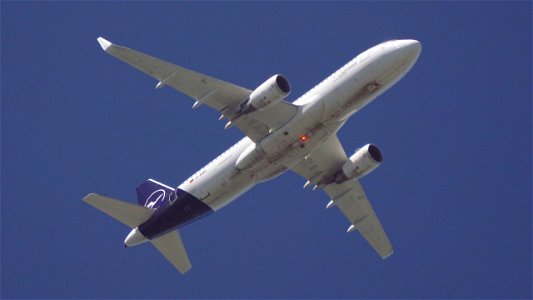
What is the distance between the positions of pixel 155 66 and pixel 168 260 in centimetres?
1358

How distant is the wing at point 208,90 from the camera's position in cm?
5550

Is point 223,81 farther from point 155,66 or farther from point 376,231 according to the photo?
point 376,231

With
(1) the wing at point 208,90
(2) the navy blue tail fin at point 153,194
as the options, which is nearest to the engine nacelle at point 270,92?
(1) the wing at point 208,90

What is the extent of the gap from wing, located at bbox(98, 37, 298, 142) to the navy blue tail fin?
7200 mm

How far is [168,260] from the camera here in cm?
6294

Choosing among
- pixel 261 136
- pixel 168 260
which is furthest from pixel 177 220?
pixel 261 136

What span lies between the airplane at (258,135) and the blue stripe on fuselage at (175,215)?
0.06 meters

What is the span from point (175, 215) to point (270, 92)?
1063 centimetres

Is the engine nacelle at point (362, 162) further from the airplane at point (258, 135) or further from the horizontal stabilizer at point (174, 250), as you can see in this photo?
the horizontal stabilizer at point (174, 250)

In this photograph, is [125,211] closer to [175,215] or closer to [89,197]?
[89,197]

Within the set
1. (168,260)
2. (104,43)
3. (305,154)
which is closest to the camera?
(104,43)

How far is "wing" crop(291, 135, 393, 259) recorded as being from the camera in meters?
64.0

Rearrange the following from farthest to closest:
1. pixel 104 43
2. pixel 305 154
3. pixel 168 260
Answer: pixel 168 260, pixel 305 154, pixel 104 43

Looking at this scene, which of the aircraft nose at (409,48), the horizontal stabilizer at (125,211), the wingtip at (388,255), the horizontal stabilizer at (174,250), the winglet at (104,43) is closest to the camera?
the winglet at (104,43)
